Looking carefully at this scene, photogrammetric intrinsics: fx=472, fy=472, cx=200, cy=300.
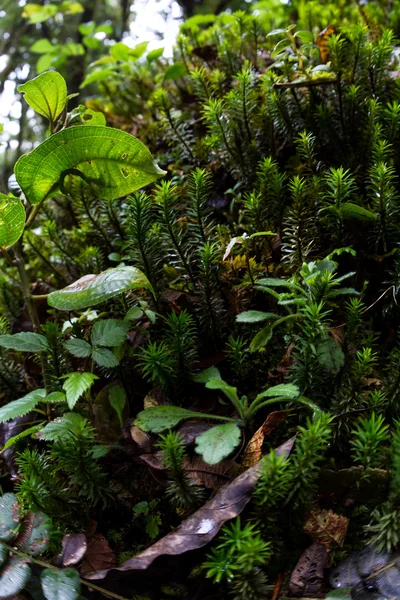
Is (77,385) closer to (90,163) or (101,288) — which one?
(101,288)

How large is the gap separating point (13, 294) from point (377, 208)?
1593mm

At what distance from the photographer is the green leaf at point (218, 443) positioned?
45.8 inches

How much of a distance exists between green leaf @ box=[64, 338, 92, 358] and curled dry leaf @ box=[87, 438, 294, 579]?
1.84ft

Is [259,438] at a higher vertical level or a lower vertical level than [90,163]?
lower

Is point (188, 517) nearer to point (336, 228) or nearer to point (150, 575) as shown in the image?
point (150, 575)

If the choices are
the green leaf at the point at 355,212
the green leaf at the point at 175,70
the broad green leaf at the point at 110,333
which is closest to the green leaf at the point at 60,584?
the broad green leaf at the point at 110,333

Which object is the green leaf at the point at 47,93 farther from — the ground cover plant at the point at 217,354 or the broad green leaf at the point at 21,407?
the broad green leaf at the point at 21,407

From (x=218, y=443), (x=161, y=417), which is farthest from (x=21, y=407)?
(x=218, y=443)

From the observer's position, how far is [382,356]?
161cm

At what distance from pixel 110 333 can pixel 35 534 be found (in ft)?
1.89

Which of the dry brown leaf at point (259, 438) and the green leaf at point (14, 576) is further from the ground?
the green leaf at point (14, 576)

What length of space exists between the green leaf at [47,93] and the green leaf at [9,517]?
130 cm

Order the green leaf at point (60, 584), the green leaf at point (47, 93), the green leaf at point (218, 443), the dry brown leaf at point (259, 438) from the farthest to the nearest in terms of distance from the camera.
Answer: the green leaf at point (47, 93), the dry brown leaf at point (259, 438), the green leaf at point (218, 443), the green leaf at point (60, 584)

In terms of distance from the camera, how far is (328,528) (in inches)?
46.3
